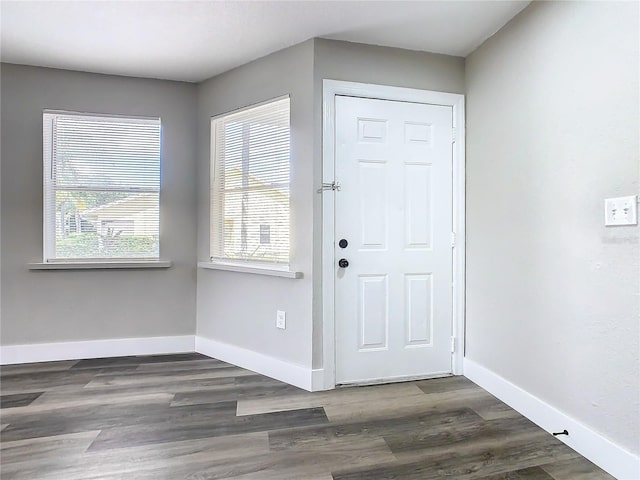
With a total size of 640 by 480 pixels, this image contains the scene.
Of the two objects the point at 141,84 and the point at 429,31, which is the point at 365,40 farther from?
the point at 141,84

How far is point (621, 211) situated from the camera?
151cm

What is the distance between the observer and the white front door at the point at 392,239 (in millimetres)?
2445

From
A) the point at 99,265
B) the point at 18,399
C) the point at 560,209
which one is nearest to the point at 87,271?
the point at 99,265

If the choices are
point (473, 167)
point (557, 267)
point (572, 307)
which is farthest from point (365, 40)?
point (572, 307)

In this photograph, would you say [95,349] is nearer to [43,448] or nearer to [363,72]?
[43,448]

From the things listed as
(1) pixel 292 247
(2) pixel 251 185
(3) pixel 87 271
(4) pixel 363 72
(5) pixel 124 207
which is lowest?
(3) pixel 87 271

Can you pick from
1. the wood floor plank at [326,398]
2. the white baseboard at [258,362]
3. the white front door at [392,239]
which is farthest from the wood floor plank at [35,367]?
the white front door at [392,239]

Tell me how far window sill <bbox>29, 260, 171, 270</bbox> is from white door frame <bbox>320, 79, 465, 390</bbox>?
5.07 ft

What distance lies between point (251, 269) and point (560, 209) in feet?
6.59

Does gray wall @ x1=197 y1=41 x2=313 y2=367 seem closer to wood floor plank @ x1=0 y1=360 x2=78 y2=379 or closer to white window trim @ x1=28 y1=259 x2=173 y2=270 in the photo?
white window trim @ x1=28 y1=259 x2=173 y2=270

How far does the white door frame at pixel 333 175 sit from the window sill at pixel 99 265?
1.55 meters

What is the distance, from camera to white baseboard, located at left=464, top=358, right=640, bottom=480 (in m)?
1.51

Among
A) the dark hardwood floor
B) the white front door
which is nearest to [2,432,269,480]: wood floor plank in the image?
the dark hardwood floor

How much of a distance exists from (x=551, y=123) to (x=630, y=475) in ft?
5.45
